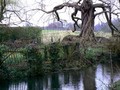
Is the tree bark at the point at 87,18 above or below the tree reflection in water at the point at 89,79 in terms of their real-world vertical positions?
above

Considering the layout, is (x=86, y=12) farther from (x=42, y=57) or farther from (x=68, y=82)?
(x=68, y=82)

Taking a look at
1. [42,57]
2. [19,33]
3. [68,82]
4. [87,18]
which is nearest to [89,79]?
[68,82]

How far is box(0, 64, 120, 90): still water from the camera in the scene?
1396cm

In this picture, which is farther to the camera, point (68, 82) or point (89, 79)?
point (89, 79)

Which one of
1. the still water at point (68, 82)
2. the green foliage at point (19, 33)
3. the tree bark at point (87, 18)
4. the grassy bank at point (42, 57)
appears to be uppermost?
the tree bark at point (87, 18)

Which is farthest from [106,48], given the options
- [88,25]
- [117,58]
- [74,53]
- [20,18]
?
[20,18]

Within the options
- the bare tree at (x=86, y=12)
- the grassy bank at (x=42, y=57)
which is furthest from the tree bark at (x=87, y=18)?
the grassy bank at (x=42, y=57)

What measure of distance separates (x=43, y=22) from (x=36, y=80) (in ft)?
29.7

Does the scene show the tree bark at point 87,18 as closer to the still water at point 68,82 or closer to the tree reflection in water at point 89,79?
the tree reflection in water at point 89,79

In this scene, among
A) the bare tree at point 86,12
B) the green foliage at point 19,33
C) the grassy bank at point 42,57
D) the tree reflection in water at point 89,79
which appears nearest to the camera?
the tree reflection in water at point 89,79

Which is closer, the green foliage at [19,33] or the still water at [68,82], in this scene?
the still water at [68,82]

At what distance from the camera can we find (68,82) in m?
15.3

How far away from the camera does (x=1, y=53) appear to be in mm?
16469

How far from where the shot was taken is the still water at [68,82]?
1396cm
